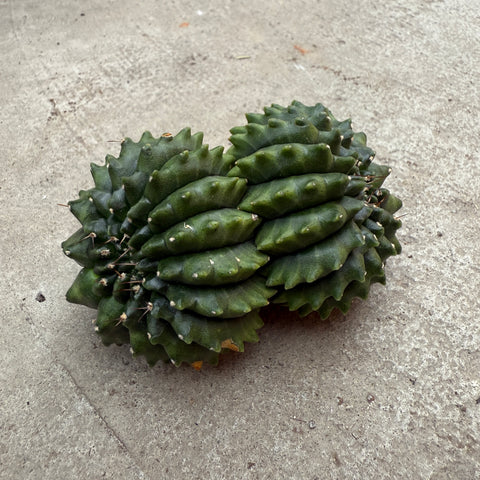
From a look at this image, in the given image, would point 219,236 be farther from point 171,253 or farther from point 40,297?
point 40,297

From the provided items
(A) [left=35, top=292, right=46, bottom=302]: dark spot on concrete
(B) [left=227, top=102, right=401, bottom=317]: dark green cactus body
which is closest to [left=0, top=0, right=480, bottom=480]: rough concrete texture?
(A) [left=35, top=292, right=46, bottom=302]: dark spot on concrete

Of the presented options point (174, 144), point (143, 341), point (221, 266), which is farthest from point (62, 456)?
point (174, 144)

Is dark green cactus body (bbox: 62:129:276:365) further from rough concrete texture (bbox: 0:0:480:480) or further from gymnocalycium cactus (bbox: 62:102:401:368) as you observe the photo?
rough concrete texture (bbox: 0:0:480:480)

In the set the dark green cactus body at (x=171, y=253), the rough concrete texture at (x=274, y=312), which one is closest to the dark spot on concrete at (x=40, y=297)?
the rough concrete texture at (x=274, y=312)

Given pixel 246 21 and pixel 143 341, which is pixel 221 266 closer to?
pixel 143 341

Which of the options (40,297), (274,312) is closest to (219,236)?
(274,312)

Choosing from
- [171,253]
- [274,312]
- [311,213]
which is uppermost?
[311,213]
